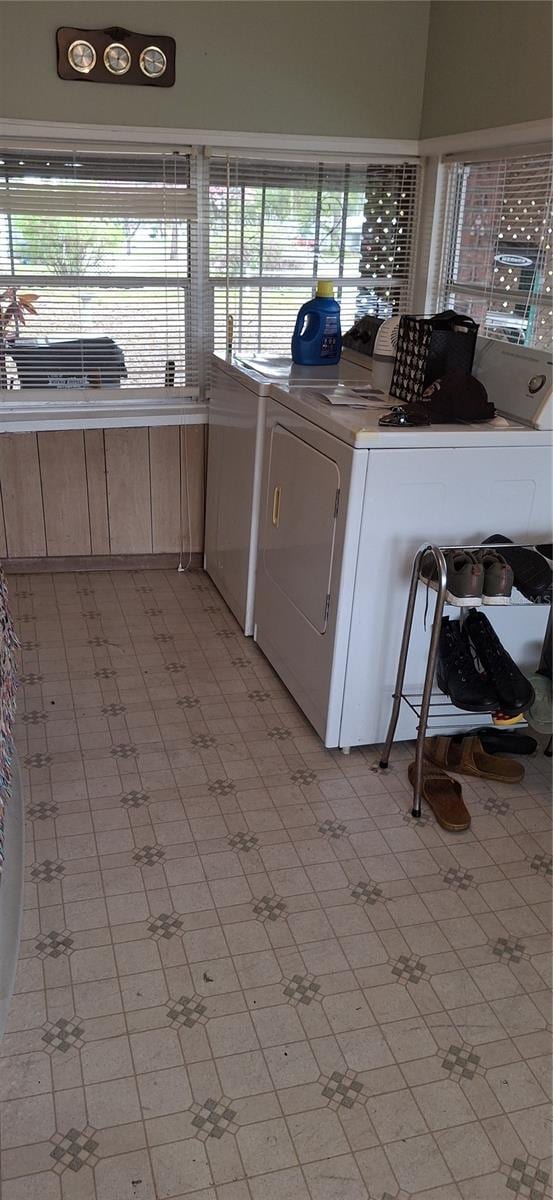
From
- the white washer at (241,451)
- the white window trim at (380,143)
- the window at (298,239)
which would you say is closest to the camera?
the white washer at (241,451)

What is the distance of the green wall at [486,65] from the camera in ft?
10.0

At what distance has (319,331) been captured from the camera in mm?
3551

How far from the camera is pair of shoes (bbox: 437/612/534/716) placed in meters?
2.58

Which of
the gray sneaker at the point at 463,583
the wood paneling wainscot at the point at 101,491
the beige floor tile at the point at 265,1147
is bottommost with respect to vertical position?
the beige floor tile at the point at 265,1147

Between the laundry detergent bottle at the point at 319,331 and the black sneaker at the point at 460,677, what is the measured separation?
1.34 metres

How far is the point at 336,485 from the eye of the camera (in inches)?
104

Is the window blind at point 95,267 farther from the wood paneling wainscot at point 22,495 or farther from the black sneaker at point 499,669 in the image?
the black sneaker at point 499,669

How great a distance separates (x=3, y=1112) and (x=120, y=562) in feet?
9.08

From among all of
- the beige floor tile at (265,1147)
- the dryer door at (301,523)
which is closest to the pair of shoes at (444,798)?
the dryer door at (301,523)

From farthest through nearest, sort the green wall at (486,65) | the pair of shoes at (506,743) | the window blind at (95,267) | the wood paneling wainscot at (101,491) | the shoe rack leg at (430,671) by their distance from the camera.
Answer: the wood paneling wainscot at (101,491)
the window blind at (95,267)
the green wall at (486,65)
the pair of shoes at (506,743)
the shoe rack leg at (430,671)

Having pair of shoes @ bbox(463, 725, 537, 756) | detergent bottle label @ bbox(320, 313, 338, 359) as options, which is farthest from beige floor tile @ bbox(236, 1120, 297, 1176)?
detergent bottle label @ bbox(320, 313, 338, 359)

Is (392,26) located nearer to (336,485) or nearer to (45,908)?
(336,485)

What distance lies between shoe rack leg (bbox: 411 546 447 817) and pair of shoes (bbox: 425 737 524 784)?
0.15 m

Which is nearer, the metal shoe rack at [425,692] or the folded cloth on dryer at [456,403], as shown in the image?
the metal shoe rack at [425,692]
